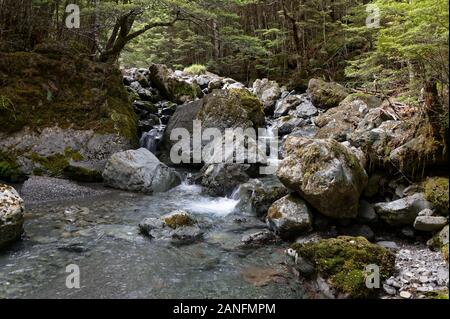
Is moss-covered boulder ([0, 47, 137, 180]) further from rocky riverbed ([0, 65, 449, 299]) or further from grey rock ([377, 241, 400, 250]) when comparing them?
grey rock ([377, 241, 400, 250])

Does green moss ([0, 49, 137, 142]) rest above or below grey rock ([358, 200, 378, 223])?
above

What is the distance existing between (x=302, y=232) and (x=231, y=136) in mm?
4747

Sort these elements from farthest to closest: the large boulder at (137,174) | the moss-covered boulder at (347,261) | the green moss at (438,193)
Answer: the large boulder at (137,174)
the green moss at (438,193)
the moss-covered boulder at (347,261)

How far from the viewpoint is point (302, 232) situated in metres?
6.54

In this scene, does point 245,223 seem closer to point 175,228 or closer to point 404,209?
point 175,228

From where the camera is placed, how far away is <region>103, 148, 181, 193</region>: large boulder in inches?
386

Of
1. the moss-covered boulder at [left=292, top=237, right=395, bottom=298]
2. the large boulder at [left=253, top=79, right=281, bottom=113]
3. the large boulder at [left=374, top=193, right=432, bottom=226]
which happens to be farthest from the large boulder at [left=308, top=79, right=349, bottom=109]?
the moss-covered boulder at [left=292, top=237, right=395, bottom=298]

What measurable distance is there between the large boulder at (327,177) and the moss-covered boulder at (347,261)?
1.12 m

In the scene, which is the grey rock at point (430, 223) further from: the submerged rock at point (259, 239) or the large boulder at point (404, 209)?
the submerged rock at point (259, 239)

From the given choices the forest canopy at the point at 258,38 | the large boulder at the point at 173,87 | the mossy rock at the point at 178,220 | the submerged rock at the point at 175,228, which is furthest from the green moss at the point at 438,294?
the large boulder at the point at 173,87

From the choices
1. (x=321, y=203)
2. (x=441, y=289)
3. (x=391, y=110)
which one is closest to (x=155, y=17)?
(x=391, y=110)

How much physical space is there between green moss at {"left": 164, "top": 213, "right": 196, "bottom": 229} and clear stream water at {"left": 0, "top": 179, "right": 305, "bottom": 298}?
1.36 feet

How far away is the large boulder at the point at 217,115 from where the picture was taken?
1197 centimetres
